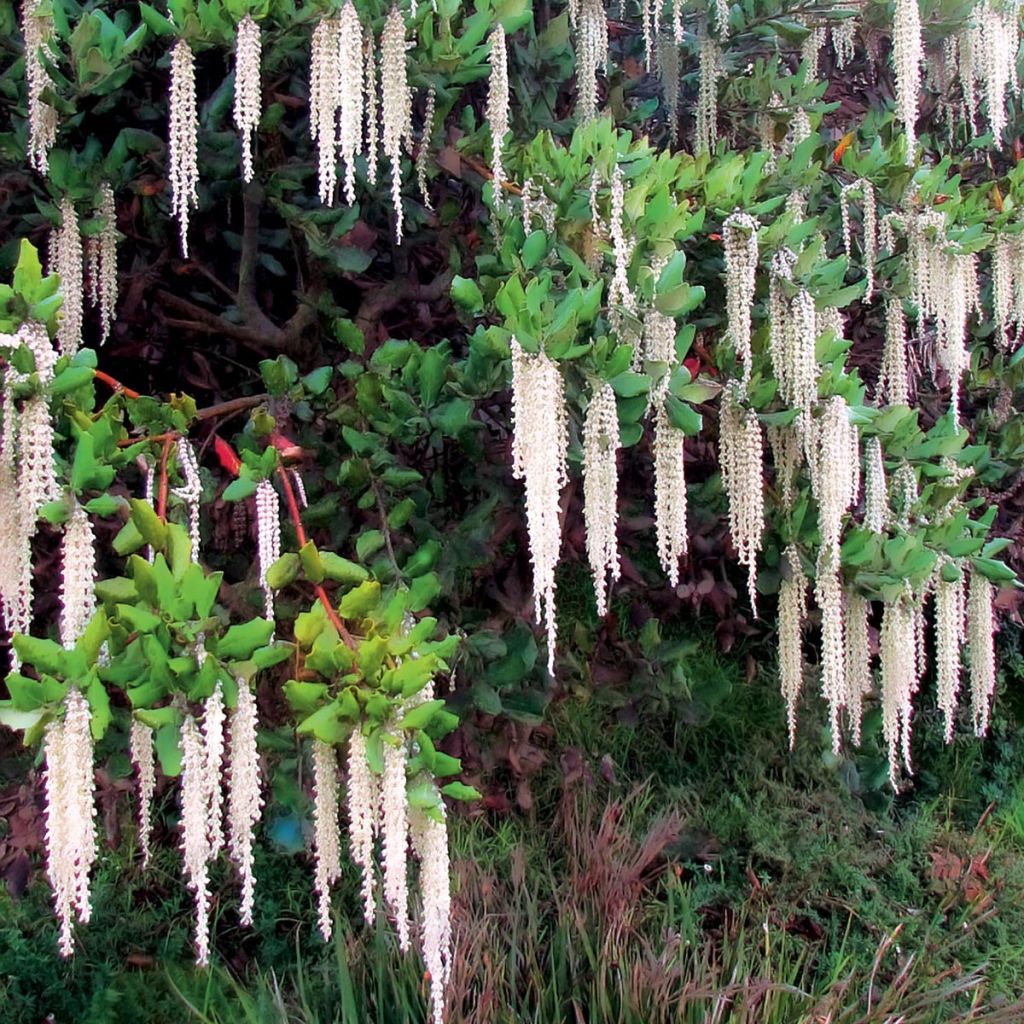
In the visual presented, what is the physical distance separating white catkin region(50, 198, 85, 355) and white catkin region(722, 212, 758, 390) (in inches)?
63.5

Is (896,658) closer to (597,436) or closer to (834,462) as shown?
(834,462)

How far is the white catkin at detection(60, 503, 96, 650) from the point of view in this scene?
2047 millimetres

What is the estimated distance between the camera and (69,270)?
A: 9.48 feet

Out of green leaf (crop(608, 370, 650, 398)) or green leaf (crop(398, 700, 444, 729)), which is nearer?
green leaf (crop(398, 700, 444, 729))

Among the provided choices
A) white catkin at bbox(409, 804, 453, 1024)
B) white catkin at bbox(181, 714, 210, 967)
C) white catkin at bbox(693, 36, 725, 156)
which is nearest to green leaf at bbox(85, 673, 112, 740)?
white catkin at bbox(181, 714, 210, 967)

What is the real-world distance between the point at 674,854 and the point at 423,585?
2.06 m

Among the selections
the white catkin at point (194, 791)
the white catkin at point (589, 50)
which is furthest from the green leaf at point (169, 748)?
the white catkin at point (589, 50)

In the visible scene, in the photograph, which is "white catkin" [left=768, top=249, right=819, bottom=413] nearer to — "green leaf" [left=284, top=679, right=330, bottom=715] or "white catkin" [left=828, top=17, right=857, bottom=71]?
"green leaf" [left=284, top=679, right=330, bottom=715]

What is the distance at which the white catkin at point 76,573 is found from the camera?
2.05 meters

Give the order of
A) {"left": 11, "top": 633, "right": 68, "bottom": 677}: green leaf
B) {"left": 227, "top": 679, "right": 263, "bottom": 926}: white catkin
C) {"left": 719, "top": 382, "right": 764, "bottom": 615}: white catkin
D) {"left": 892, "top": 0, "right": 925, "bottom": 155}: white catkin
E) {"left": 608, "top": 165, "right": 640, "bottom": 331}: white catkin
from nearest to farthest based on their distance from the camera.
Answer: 1. {"left": 11, "top": 633, "right": 68, "bottom": 677}: green leaf
2. {"left": 227, "top": 679, "right": 263, "bottom": 926}: white catkin
3. {"left": 608, "top": 165, "right": 640, "bottom": 331}: white catkin
4. {"left": 719, "top": 382, "right": 764, "bottom": 615}: white catkin
5. {"left": 892, "top": 0, "right": 925, "bottom": 155}: white catkin

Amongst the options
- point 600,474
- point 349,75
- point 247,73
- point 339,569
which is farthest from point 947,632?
point 247,73

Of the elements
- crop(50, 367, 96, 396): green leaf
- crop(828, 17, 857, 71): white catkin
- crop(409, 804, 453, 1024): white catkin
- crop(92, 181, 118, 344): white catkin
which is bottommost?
crop(409, 804, 453, 1024): white catkin

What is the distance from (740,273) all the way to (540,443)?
824 mm

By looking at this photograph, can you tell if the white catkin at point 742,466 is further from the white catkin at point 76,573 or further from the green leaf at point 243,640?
the white catkin at point 76,573
